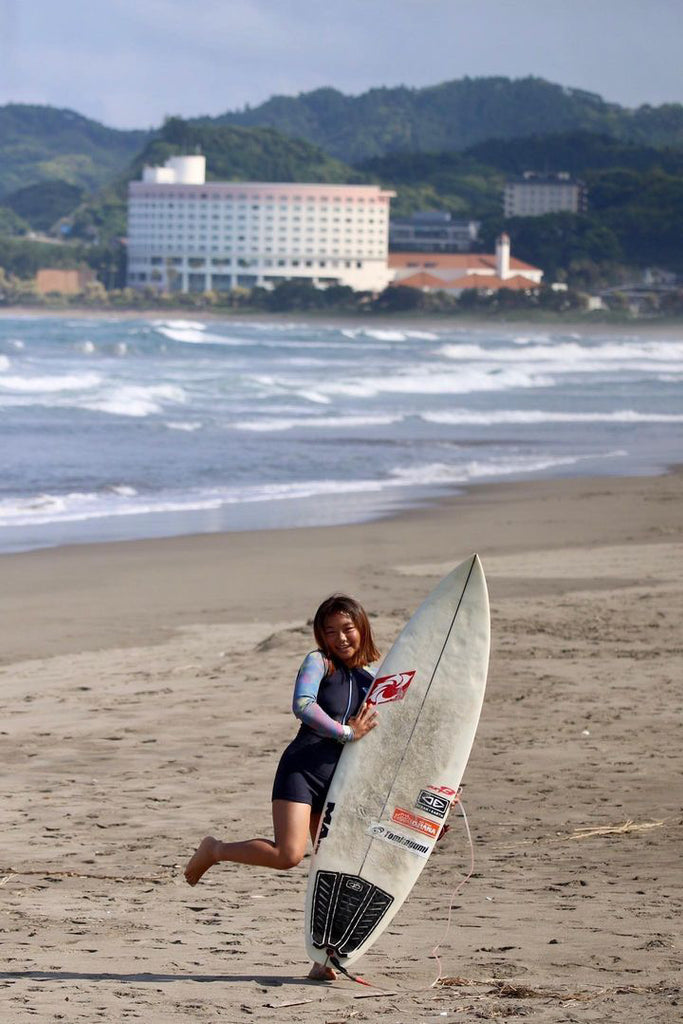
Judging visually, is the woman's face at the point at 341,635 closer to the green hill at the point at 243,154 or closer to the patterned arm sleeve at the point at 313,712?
the patterned arm sleeve at the point at 313,712

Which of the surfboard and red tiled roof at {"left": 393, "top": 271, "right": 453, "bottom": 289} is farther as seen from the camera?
red tiled roof at {"left": 393, "top": 271, "right": 453, "bottom": 289}

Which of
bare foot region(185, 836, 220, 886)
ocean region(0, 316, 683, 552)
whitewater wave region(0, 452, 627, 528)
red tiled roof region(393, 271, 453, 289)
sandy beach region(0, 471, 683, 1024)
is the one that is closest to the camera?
sandy beach region(0, 471, 683, 1024)

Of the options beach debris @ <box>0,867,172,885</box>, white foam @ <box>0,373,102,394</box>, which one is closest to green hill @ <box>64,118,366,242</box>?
white foam @ <box>0,373,102,394</box>

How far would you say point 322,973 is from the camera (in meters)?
3.72

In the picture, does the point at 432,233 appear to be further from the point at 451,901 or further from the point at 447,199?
the point at 451,901

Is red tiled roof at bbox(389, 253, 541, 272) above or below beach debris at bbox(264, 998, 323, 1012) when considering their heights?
above

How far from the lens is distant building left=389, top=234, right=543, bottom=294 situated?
12568 cm

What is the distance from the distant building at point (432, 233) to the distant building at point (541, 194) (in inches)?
366

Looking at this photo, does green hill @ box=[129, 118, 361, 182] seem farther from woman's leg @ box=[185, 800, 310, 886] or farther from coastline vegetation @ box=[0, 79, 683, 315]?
woman's leg @ box=[185, 800, 310, 886]

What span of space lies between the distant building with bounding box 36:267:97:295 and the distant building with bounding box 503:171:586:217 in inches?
2063

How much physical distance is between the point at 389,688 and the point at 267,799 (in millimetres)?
1614

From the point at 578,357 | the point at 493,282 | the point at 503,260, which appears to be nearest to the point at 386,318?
the point at 493,282

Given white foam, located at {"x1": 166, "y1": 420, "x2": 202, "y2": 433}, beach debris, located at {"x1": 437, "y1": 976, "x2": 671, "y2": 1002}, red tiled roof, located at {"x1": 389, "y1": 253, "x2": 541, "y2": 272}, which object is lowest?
white foam, located at {"x1": 166, "y1": 420, "x2": 202, "y2": 433}

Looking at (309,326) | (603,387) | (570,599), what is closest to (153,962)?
(570,599)
